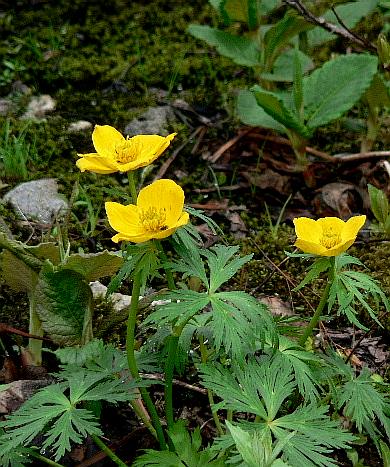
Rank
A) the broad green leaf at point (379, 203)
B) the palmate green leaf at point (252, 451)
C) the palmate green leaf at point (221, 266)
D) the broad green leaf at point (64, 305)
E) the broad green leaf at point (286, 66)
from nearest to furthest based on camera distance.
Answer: the palmate green leaf at point (252, 451), the palmate green leaf at point (221, 266), the broad green leaf at point (64, 305), the broad green leaf at point (379, 203), the broad green leaf at point (286, 66)

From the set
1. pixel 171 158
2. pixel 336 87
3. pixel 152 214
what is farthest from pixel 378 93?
pixel 152 214

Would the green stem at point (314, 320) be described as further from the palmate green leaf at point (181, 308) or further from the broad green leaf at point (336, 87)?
the broad green leaf at point (336, 87)

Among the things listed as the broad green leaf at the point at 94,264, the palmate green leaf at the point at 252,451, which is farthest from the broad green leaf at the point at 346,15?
the palmate green leaf at the point at 252,451

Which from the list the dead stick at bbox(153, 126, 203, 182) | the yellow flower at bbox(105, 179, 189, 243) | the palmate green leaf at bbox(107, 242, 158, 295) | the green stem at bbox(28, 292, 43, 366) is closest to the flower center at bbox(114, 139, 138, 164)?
the yellow flower at bbox(105, 179, 189, 243)

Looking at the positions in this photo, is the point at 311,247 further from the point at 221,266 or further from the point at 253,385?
the point at 253,385

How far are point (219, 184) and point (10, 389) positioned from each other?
133cm

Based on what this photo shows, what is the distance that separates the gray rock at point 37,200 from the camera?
2.62m

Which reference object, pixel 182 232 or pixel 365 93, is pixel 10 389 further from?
pixel 365 93

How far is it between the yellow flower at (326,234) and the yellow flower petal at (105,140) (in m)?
0.46

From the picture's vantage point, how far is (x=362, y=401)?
1.61 meters

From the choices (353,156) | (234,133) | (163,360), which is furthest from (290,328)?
(234,133)

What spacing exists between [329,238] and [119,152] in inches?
19.5

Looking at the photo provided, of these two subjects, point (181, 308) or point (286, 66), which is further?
point (286, 66)

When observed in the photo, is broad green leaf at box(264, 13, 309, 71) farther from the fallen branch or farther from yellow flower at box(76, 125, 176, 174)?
yellow flower at box(76, 125, 176, 174)
